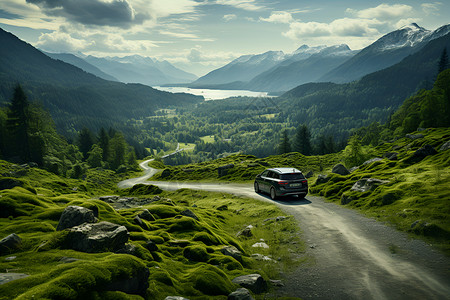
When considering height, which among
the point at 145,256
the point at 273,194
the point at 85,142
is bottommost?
the point at 85,142

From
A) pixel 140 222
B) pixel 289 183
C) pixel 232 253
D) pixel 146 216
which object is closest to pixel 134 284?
pixel 232 253

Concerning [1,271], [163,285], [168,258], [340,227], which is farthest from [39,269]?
[340,227]

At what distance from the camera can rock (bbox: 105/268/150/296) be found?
8.15 m

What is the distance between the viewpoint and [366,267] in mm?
12617

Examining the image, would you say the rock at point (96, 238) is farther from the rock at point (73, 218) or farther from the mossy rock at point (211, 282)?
the mossy rock at point (211, 282)

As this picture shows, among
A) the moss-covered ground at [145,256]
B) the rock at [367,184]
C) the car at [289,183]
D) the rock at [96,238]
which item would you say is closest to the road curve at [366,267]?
the moss-covered ground at [145,256]

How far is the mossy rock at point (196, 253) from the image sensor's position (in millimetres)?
13578

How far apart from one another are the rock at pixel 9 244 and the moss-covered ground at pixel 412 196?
1910cm

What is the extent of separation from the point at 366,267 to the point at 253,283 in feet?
18.2

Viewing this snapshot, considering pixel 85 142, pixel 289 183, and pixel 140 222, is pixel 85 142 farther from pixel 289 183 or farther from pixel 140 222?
pixel 140 222

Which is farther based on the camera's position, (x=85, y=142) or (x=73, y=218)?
(x=85, y=142)

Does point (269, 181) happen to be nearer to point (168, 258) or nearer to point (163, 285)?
point (168, 258)

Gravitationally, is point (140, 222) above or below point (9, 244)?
below

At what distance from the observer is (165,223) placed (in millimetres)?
18125
